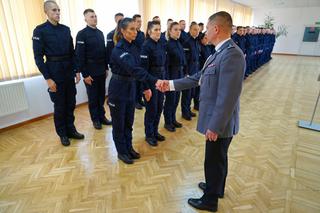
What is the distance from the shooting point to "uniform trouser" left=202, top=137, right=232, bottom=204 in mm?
1684

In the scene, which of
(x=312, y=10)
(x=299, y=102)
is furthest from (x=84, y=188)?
(x=312, y=10)

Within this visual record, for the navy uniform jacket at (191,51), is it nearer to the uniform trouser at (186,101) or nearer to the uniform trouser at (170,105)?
the uniform trouser at (186,101)

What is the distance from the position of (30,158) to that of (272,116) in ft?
13.0

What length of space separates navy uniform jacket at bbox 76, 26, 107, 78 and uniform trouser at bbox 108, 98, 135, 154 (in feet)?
3.68

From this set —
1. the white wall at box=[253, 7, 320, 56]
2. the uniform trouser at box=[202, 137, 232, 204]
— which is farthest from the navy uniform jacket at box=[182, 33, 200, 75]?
the white wall at box=[253, 7, 320, 56]

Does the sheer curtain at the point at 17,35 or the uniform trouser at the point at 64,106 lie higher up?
the sheer curtain at the point at 17,35

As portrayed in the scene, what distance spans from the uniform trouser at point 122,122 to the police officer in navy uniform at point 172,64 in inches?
36.0

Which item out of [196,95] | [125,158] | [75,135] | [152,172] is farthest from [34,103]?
[196,95]

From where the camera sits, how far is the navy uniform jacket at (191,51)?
145 inches

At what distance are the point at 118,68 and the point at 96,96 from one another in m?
1.38

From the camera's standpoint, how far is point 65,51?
9.30ft

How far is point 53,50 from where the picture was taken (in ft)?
8.96

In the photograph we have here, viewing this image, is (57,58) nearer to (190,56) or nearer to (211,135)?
(190,56)

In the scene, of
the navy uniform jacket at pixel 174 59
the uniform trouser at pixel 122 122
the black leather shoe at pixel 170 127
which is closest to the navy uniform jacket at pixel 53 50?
the uniform trouser at pixel 122 122
